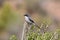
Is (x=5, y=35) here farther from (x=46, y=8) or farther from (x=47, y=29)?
(x=47, y=29)

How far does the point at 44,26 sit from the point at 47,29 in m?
0.13

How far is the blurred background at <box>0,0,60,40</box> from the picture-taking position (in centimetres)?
630

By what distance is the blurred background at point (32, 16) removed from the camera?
20.7ft

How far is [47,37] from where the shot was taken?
6043 millimetres

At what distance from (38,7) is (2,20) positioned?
28.1ft

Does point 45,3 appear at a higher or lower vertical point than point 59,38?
lower

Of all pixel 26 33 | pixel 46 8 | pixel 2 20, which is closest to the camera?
pixel 26 33

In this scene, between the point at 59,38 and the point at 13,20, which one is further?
the point at 13,20

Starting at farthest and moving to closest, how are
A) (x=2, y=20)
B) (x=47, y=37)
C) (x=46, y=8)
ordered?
(x=46, y=8) → (x=2, y=20) → (x=47, y=37)

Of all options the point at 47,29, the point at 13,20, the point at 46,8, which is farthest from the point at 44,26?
the point at 46,8

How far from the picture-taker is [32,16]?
63.9 feet

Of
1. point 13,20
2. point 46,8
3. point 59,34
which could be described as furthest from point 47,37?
point 46,8

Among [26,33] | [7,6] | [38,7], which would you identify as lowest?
[38,7]

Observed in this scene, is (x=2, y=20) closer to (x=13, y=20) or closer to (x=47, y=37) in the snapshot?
(x=13, y=20)
